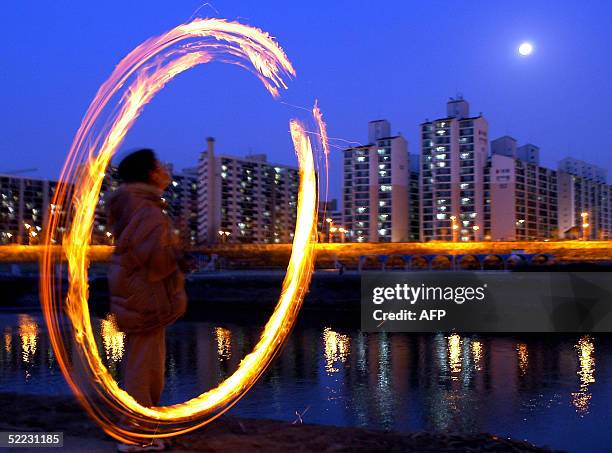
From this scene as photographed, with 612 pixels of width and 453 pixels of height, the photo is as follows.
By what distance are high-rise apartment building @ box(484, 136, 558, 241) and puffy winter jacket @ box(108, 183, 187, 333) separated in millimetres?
142860

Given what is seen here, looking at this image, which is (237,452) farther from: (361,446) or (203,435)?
(361,446)

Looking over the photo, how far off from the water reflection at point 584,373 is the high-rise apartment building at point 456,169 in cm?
12635

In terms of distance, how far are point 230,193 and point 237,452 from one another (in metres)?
168

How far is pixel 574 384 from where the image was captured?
42.4 feet

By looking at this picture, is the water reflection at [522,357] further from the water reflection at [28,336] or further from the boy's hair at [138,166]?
the boy's hair at [138,166]

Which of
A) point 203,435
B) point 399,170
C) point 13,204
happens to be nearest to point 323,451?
point 203,435

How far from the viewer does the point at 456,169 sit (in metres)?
150

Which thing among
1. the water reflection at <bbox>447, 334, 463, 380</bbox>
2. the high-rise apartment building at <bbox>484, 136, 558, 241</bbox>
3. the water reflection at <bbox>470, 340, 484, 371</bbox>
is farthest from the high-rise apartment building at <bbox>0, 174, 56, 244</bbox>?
the water reflection at <bbox>470, 340, 484, 371</bbox>

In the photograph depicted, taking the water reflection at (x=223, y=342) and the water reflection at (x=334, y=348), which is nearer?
the water reflection at (x=334, y=348)

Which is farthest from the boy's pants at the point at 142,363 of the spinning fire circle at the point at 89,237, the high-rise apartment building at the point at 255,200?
the high-rise apartment building at the point at 255,200

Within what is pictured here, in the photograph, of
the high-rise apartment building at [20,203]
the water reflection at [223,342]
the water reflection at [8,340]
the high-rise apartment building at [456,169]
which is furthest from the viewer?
the high-rise apartment building at [20,203]

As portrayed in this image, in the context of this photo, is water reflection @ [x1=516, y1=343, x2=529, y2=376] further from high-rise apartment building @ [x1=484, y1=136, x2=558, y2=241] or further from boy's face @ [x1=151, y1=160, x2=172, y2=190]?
high-rise apartment building @ [x1=484, y1=136, x2=558, y2=241]

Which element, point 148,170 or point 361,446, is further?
point 361,446

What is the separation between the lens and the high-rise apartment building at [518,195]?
147 m
